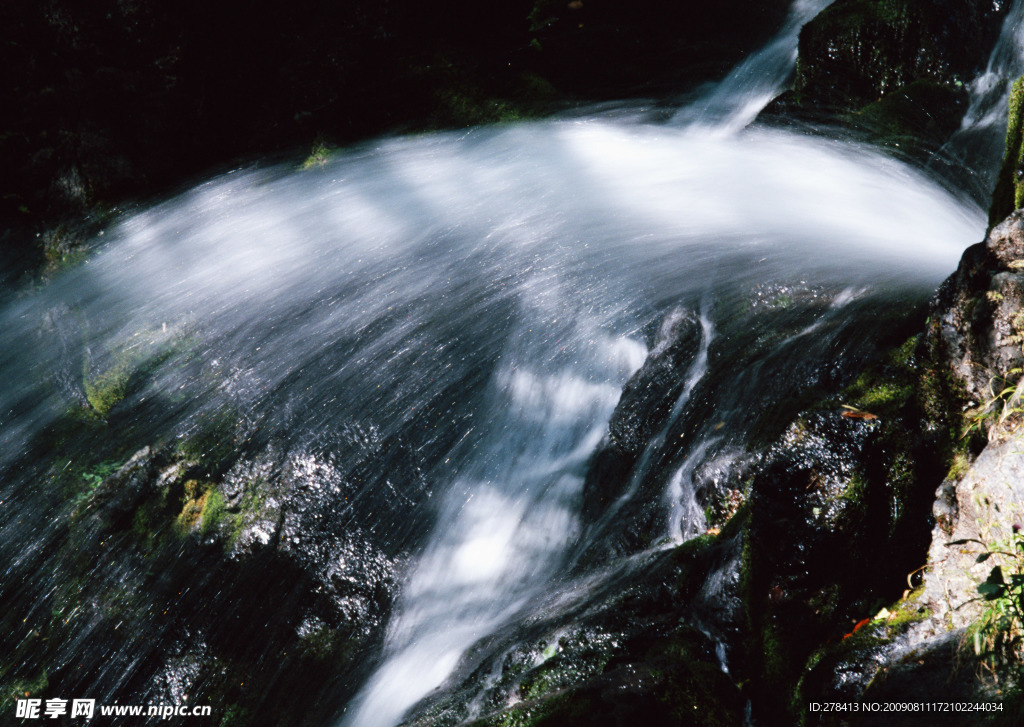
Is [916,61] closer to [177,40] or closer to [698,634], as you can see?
[698,634]

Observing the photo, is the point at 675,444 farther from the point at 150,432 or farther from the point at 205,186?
the point at 205,186

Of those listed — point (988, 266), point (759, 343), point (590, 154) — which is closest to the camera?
point (988, 266)

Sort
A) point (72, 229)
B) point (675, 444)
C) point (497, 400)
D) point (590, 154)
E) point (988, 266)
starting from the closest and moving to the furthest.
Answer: point (988, 266), point (675, 444), point (497, 400), point (590, 154), point (72, 229)

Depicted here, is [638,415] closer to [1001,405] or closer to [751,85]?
[1001,405]

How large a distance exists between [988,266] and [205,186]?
27.7ft

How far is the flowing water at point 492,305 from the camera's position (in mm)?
4707

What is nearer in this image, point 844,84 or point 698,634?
point 698,634

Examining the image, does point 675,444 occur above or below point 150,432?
below

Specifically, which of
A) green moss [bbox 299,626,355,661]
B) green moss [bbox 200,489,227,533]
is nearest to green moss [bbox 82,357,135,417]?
green moss [bbox 200,489,227,533]

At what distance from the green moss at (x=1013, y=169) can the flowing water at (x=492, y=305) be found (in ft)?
2.64

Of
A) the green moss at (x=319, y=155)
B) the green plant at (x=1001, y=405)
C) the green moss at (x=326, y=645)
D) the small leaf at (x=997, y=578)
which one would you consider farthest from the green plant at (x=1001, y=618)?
the green moss at (x=319, y=155)

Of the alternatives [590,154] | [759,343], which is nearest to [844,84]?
[590,154]

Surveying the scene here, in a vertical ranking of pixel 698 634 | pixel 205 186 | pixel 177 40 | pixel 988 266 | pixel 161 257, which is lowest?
pixel 698 634

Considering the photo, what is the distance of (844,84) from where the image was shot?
7.16m
